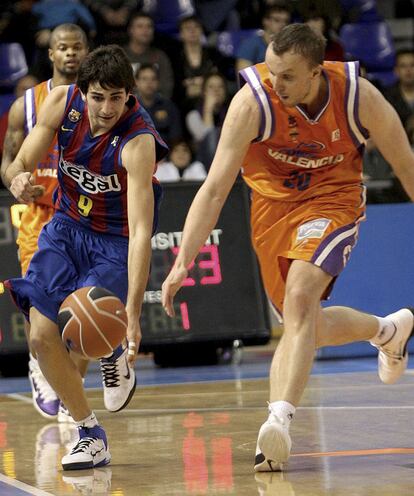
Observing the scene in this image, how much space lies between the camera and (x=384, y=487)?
16.3 ft

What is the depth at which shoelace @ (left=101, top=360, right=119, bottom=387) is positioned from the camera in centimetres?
648

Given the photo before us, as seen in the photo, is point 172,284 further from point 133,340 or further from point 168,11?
point 168,11

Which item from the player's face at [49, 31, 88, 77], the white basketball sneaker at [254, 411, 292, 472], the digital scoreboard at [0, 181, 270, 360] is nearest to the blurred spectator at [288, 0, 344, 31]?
the digital scoreboard at [0, 181, 270, 360]

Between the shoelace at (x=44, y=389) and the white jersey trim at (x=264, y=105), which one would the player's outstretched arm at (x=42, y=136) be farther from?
the shoelace at (x=44, y=389)

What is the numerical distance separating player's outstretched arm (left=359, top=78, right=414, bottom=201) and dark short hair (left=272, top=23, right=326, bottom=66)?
30 cm

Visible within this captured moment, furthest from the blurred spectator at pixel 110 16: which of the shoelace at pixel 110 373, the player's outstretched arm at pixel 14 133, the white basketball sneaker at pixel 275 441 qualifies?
the white basketball sneaker at pixel 275 441

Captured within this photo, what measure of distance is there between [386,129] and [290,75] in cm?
51

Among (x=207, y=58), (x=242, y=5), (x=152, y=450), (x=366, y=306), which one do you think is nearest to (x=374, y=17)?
(x=242, y=5)

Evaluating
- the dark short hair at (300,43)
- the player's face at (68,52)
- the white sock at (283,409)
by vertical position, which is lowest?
the white sock at (283,409)

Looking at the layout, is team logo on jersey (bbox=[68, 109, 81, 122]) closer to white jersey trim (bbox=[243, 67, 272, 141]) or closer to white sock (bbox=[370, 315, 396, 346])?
white jersey trim (bbox=[243, 67, 272, 141])

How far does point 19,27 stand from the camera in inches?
574

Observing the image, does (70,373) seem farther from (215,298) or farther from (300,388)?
(215,298)

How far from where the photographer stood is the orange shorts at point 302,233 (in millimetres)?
5695

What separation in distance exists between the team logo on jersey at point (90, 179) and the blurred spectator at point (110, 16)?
8.29m
